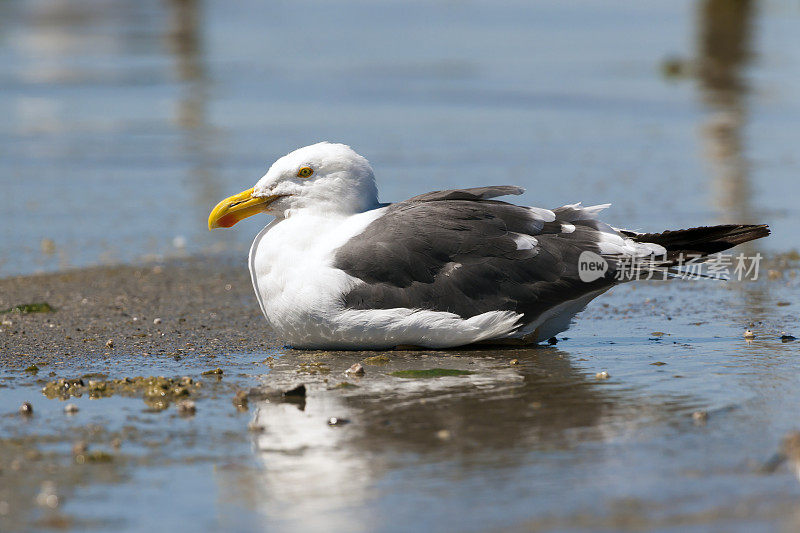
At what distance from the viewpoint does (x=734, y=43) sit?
21531 millimetres

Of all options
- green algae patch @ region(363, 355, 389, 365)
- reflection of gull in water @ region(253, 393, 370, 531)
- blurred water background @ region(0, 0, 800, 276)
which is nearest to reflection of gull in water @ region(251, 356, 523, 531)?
reflection of gull in water @ region(253, 393, 370, 531)

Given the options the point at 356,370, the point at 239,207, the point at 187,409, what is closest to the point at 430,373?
the point at 356,370

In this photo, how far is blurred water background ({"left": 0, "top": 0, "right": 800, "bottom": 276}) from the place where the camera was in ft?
35.6

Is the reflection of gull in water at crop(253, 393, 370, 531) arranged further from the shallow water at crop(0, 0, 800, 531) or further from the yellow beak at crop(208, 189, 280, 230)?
the yellow beak at crop(208, 189, 280, 230)

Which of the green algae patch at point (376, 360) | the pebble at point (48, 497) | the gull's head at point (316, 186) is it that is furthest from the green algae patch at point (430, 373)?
the pebble at point (48, 497)

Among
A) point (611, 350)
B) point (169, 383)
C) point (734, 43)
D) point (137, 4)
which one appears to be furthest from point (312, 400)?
point (137, 4)

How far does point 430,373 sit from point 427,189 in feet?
18.7

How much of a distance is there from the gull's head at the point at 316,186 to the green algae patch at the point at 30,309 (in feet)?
5.16

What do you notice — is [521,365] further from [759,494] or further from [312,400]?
[759,494]

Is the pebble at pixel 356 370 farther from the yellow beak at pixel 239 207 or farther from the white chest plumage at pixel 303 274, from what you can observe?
the yellow beak at pixel 239 207

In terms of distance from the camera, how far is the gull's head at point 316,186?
673 cm

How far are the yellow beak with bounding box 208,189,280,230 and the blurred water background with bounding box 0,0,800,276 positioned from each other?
9.14 ft

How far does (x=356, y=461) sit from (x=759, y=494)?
146 cm

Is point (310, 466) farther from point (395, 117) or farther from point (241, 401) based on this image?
point (395, 117)
